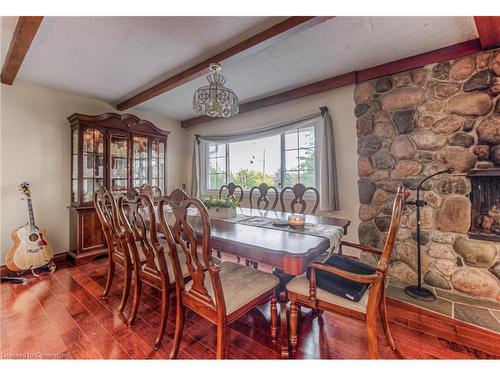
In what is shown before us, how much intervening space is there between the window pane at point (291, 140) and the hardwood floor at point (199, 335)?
2228mm

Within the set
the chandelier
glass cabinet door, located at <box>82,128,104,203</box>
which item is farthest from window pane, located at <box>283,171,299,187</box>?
glass cabinet door, located at <box>82,128,104,203</box>

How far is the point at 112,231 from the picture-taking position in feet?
6.38

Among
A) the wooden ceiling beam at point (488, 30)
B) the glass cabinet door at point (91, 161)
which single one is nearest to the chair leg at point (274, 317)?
the wooden ceiling beam at point (488, 30)

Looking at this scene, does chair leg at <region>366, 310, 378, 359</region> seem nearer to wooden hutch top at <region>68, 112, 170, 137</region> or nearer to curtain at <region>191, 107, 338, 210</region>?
curtain at <region>191, 107, 338, 210</region>

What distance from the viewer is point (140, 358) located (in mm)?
1399

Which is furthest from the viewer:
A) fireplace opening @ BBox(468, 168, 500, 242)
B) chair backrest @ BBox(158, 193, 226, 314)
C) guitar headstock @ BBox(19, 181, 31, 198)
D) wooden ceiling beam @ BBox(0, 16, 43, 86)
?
guitar headstock @ BBox(19, 181, 31, 198)

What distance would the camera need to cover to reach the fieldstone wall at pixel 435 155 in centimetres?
203

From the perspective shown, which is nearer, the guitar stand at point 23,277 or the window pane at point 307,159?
the guitar stand at point 23,277

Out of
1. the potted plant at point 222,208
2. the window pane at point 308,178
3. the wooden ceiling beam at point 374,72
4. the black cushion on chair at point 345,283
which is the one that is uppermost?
the wooden ceiling beam at point 374,72

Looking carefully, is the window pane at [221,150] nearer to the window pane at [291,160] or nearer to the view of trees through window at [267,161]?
the view of trees through window at [267,161]

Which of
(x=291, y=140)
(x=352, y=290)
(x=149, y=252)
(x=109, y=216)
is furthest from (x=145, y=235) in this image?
(x=291, y=140)

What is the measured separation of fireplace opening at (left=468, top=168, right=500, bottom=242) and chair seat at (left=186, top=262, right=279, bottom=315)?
200cm

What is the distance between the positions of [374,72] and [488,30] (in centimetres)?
Result: 90

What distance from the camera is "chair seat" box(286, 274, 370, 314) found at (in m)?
1.25
